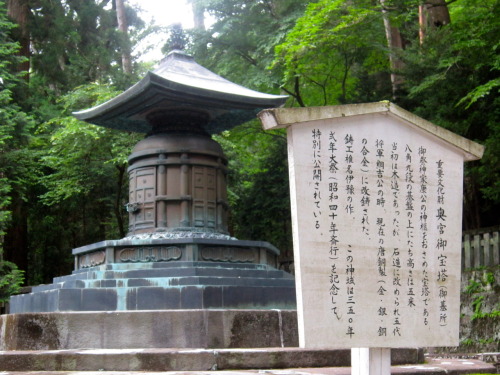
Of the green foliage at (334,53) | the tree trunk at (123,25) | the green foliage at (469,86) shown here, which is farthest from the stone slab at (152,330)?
the tree trunk at (123,25)

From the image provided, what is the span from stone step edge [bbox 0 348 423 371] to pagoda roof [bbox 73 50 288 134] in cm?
403

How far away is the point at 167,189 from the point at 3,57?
8.65 m

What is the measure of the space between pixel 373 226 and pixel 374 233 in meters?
0.05

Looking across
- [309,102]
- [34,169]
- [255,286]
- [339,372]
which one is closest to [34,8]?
[34,169]

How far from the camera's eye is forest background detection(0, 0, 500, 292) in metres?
13.6

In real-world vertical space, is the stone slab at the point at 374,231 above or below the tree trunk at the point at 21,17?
below

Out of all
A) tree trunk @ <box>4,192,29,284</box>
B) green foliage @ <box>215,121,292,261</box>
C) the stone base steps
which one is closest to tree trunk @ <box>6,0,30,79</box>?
tree trunk @ <box>4,192,29,284</box>

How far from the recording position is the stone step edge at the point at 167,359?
20.1ft

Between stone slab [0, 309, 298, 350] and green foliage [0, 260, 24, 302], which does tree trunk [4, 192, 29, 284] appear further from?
stone slab [0, 309, 298, 350]

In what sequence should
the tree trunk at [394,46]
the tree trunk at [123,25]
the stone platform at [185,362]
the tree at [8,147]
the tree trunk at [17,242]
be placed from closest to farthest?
the stone platform at [185,362] < the tree at [8,147] < the tree trunk at [394,46] < the tree trunk at [17,242] < the tree trunk at [123,25]

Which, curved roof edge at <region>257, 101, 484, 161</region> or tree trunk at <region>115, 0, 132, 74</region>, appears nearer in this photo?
curved roof edge at <region>257, 101, 484, 161</region>

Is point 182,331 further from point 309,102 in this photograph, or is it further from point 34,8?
point 34,8

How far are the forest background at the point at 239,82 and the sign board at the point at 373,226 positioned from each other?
8.11m

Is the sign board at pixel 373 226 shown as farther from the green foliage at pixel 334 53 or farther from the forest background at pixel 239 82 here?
the green foliage at pixel 334 53
